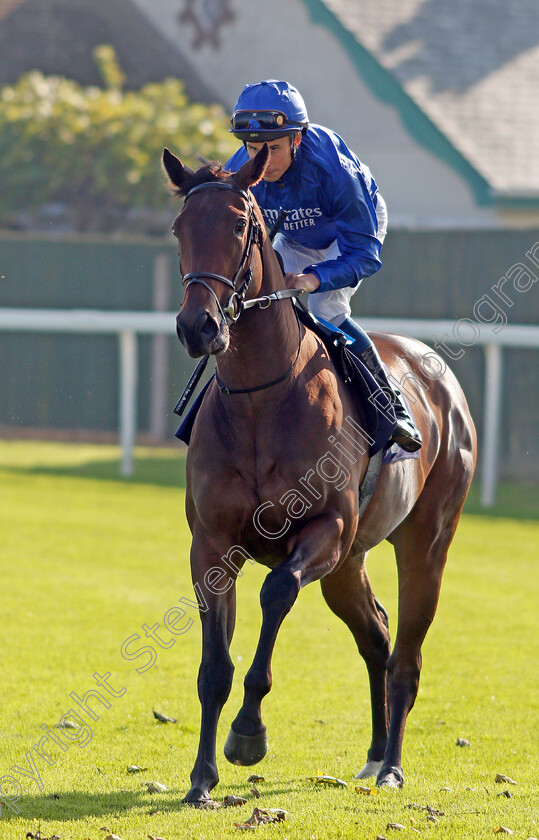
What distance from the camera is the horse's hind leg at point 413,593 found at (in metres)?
4.93

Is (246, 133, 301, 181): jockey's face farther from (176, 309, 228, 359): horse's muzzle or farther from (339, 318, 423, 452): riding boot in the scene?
(176, 309, 228, 359): horse's muzzle

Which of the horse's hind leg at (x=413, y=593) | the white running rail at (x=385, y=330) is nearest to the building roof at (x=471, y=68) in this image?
the white running rail at (x=385, y=330)

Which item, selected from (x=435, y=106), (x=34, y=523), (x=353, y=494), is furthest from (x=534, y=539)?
(x=435, y=106)

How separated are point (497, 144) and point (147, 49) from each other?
21.3 feet

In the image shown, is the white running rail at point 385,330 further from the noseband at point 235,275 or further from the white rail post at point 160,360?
the noseband at point 235,275

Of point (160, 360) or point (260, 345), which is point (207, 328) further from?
point (160, 360)

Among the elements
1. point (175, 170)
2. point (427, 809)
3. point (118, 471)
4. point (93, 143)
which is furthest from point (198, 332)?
point (93, 143)

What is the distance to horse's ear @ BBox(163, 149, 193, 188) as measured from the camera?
3.93 m

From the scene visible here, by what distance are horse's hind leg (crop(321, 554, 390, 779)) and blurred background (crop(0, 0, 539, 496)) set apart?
235 inches

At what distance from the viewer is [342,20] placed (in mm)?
16203

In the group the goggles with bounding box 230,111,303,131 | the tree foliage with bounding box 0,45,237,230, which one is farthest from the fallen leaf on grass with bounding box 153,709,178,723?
the tree foliage with bounding box 0,45,237,230

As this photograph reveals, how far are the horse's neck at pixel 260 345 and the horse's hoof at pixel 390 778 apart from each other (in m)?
1.59

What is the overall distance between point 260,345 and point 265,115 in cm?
82

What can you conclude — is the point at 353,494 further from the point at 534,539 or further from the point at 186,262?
the point at 534,539
